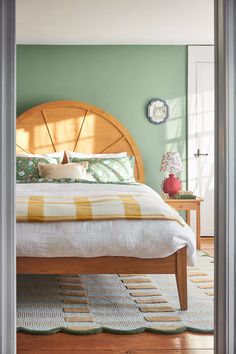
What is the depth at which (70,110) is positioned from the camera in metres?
7.14

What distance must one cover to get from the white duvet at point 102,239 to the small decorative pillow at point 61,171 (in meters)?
2.14

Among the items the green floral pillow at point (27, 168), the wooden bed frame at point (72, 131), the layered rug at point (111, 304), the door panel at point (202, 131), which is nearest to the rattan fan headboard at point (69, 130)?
the wooden bed frame at point (72, 131)

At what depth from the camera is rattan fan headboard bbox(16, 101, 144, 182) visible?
709 centimetres

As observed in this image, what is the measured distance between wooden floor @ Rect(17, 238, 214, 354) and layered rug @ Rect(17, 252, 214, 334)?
0.07 m

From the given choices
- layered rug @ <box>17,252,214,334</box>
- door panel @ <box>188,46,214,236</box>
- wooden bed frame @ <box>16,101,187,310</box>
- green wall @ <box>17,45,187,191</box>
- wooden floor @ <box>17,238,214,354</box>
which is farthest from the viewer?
door panel @ <box>188,46,214,236</box>

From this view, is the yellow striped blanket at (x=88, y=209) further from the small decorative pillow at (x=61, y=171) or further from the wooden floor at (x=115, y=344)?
the small decorative pillow at (x=61, y=171)

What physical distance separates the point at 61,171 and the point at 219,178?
363cm

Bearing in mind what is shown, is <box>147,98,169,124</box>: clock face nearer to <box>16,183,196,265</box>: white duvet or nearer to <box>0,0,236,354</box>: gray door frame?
<box>16,183,196,265</box>: white duvet

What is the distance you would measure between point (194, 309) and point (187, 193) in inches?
113

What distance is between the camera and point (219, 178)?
2.70 meters

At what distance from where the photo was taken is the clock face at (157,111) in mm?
7320

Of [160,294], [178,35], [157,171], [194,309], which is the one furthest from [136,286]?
[178,35]

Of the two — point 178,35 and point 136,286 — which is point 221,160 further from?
point 178,35

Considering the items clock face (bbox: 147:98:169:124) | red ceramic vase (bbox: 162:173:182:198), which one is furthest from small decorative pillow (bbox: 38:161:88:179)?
clock face (bbox: 147:98:169:124)
